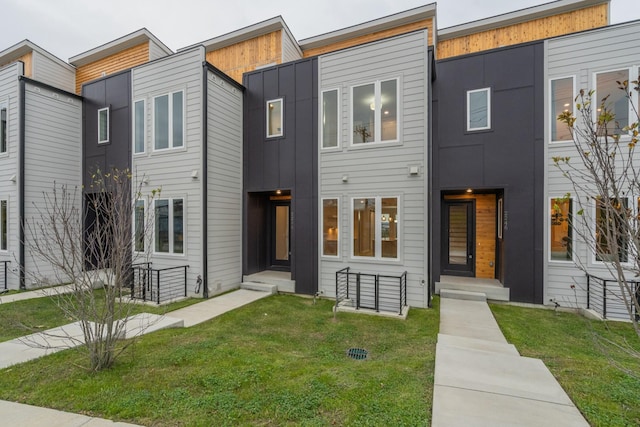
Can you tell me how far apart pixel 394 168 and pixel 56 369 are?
6654mm

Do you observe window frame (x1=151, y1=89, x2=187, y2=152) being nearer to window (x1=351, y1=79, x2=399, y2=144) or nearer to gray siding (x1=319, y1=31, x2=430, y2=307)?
gray siding (x1=319, y1=31, x2=430, y2=307)

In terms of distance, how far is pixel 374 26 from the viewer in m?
10.8

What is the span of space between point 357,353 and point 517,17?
1167 cm

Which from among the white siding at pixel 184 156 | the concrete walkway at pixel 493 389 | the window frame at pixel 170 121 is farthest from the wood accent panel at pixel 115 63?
the concrete walkway at pixel 493 389

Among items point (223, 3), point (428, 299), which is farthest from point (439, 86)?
point (223, 3)

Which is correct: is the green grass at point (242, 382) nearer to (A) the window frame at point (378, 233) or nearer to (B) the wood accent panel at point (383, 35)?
(A) the window frame at point (378, 233)

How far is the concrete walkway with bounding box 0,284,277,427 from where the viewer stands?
2.57 metres

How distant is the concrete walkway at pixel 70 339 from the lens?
2.57 m

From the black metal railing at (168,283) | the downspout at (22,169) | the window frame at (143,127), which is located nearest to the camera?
the black metal railing at (168,283)

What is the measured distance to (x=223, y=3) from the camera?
2330cm

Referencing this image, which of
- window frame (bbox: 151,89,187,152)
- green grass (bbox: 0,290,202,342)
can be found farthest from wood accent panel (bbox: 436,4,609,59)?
green grass (bbox: 0,290,202,342)

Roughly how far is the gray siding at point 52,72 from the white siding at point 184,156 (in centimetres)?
682

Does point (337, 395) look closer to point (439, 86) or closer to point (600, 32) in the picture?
point (439, 86)

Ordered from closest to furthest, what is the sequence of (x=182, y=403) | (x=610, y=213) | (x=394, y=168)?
(x=610, y=213)
(x=182, y=403)
(x=394, y=168)
